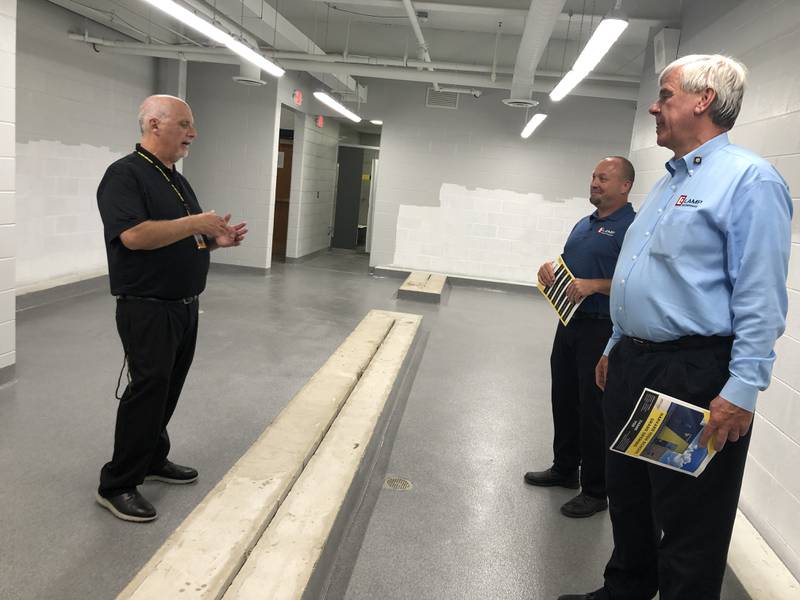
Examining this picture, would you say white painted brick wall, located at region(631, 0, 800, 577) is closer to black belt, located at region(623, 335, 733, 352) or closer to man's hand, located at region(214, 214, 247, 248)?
black belt, located at region(623, 335, 733, 352)

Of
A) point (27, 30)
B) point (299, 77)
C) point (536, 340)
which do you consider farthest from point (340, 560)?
point (299, 77)

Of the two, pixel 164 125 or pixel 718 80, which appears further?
pixel 164 125

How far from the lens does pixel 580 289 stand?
2611 mm

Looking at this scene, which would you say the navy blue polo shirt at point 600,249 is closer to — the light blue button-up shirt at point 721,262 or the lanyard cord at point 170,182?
the light blue button-up shirt at point 721,262

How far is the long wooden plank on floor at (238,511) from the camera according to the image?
1749mm

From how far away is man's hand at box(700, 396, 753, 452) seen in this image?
1.52 metres

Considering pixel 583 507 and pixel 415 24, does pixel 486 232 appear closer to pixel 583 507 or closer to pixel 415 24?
pixel 415 24

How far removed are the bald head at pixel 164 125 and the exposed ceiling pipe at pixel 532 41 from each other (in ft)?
9.42

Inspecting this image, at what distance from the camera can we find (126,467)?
2.50 metres

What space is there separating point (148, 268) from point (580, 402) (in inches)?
77.9

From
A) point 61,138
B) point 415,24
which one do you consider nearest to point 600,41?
point 415,24

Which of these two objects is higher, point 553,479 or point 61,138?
point 61,138

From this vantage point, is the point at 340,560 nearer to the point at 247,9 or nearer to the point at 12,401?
the point at 12,401

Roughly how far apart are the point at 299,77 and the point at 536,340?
597cm
